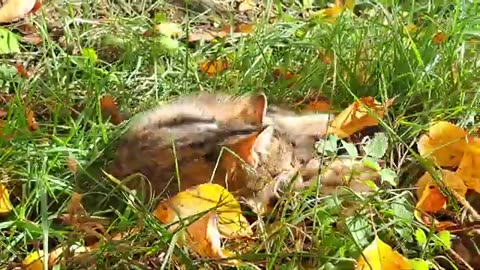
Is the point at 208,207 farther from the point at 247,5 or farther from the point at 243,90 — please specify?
the point at 247,5

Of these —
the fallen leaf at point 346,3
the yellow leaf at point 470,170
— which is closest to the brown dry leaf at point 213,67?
the fallen leaf at point 346,3

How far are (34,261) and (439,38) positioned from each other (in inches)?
54.1

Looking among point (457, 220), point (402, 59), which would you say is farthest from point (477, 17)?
point (457, 220)

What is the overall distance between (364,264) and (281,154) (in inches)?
16.8

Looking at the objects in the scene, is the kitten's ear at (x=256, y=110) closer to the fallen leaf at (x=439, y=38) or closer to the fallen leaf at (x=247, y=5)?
the fallen leaf at (x=439, y=38)

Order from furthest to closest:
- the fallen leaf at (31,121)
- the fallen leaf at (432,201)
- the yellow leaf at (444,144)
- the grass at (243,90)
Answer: the fallen leaf at (31,121) < the yellow leaf at (444,144) < the fallen leaf at (432,201) < the grass at (243,90)

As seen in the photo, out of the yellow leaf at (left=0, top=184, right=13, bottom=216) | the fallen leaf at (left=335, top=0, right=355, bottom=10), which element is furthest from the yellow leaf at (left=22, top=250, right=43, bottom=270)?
the fallen leaf at (left=335, top=0, right=355, bottom=10)

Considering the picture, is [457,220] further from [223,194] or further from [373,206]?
[223,194]

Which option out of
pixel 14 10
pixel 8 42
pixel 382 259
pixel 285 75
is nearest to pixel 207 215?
pixel 382 259

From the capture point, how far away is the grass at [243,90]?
200 cm

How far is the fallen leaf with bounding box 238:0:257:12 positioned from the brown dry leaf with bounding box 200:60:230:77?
0.54 meters

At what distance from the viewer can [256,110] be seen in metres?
2.22

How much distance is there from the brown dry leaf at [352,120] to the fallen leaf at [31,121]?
2.58 feet

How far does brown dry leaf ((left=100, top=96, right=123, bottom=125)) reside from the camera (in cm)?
256
